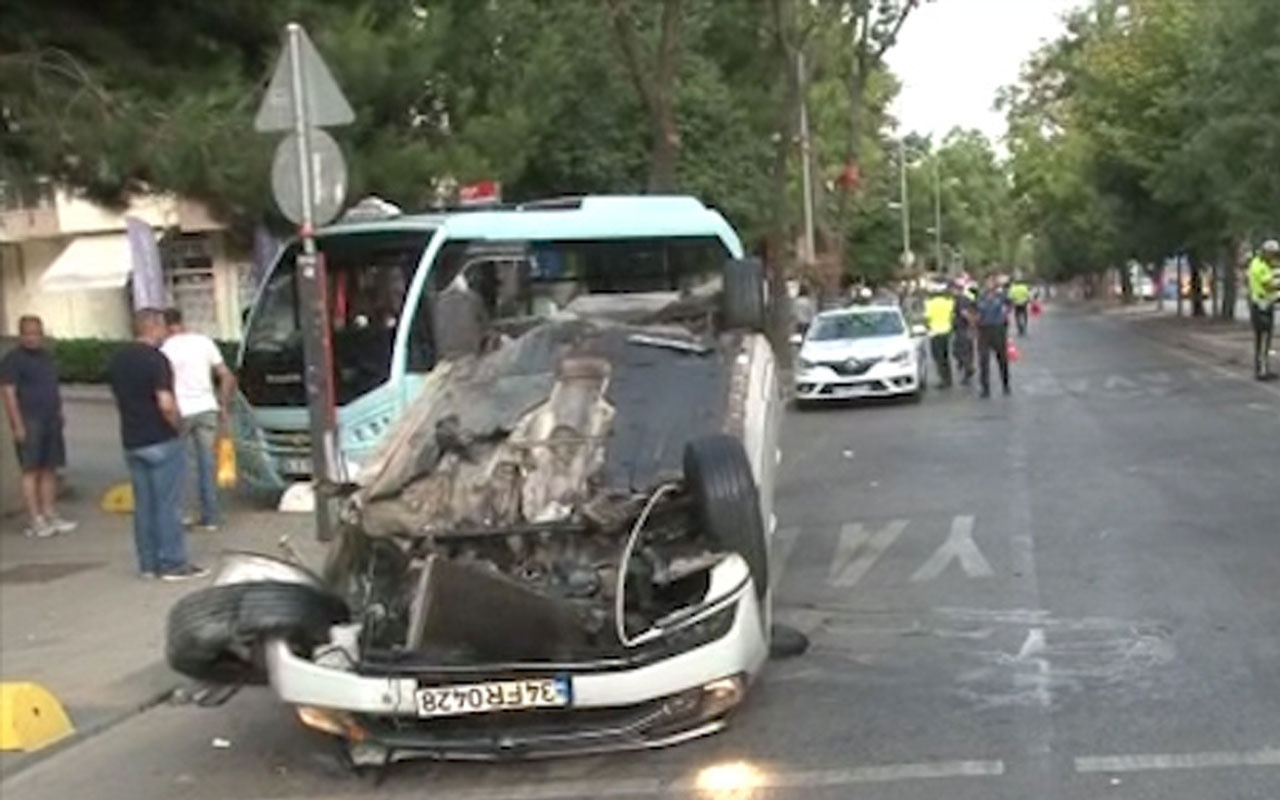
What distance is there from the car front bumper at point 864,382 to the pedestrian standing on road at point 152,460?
14.1 meters

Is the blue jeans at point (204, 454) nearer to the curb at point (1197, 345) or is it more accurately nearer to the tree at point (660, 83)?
A: the tree at point (660, 83)

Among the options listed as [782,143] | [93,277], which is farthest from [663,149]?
[93,277]

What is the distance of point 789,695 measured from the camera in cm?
791

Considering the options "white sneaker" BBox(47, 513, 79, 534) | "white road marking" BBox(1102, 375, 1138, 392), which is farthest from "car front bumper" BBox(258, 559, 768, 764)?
"white road marking" BBox(1102, 375, 1138, 392)

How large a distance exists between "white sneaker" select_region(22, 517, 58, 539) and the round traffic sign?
202 inches

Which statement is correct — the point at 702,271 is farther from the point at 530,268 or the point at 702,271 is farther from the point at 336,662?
the point at 336,662

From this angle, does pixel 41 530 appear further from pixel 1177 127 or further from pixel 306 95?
pixel 1177 127

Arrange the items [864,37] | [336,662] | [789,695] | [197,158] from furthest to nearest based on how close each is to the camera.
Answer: [864,37], [197,158], [789,695], [336,662]

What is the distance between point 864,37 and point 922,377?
55.0 feet

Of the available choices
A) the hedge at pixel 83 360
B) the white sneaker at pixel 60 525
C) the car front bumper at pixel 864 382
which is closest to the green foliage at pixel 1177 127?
the car front bumper at pixel 864 382

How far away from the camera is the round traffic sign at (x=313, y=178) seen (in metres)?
10.8

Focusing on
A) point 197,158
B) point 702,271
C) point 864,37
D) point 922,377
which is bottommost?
point 922,377

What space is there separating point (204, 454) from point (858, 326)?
551 inches

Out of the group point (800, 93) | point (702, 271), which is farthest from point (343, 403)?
point (800, 93)
